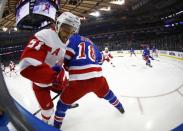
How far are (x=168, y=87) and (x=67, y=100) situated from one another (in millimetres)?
339

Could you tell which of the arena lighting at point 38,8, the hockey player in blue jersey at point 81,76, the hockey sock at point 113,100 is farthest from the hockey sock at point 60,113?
the arena lighting at point 38,8

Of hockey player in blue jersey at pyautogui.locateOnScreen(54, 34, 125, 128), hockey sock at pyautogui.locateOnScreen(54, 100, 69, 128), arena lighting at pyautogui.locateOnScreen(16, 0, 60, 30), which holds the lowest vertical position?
hockey sock at pyautogui.locateOnScreen(54, 100, 69, 128)

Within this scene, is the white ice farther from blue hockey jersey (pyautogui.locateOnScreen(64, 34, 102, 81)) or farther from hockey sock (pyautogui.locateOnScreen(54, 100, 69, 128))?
blue hockey jersey (pyautogui.locateOnScreen(64, 34, 102, 81))

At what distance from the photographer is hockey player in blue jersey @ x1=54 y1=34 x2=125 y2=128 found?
1.86 ft

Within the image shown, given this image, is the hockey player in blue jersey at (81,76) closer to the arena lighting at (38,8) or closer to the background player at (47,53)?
the background player at (47,53)

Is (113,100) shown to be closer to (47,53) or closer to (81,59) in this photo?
(81,59)

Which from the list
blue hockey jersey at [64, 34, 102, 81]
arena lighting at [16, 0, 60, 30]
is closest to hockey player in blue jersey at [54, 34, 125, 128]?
blue hockey jersey at [64, 34, 102, 81]

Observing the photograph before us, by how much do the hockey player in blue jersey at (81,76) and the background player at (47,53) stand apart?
56 mm

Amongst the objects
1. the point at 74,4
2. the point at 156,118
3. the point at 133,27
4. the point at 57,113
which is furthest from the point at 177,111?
the point at 74,4

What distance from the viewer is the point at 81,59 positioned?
1.99ft

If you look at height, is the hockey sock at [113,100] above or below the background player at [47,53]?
below

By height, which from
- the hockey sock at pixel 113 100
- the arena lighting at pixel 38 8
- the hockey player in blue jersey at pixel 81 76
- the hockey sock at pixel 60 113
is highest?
the arena lighting at pixel 38 8

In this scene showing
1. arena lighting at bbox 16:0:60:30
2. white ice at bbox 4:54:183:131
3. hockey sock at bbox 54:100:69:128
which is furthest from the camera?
arena lighting at bbox 16:0:60:30

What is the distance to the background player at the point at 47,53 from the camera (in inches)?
17.1
